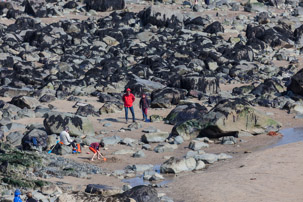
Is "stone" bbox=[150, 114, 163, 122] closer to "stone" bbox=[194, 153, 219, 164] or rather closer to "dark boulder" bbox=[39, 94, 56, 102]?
"stone" bbox=[194, 153, 219, 164]

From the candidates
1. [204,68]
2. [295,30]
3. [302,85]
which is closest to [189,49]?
[204,68]

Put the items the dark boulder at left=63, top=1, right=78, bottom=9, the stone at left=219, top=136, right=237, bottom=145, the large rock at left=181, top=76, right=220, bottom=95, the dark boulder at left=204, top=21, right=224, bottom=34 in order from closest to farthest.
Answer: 1. the stone at left=219, top=136, right=237, bottom=145
2. the large rock at left=181, top=76, right=220, bottom=95
3. the dark boulder at left=204, top=21, right=224, bottom=34
4. the dark boulder at left=63, top=1, right=78, bottom=9

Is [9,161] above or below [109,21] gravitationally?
above

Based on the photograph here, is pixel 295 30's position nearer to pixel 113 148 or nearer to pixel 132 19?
pixel 132 19

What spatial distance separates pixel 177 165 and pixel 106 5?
43.0 meters

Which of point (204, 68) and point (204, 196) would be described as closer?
point (204, 196)

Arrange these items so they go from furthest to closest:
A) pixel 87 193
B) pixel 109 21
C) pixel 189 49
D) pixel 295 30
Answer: pixel 109 21 < pixel 295 30 < pixel 189 49 < pixel 87 193

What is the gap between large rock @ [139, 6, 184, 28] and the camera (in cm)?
5401

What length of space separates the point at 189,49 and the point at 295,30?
10.1 metres

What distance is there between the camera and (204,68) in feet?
134

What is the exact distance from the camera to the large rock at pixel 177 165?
19.0m

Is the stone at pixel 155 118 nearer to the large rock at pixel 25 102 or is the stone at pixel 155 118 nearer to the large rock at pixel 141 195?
the large rock at pixel 25 102

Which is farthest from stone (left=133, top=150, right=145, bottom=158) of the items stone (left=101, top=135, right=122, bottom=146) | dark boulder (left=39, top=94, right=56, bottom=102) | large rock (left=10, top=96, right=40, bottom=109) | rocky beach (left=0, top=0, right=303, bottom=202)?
dark boulder (left=39, top=94, right=56, bottom=102)

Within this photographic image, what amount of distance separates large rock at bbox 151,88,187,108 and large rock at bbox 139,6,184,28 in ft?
76.2
